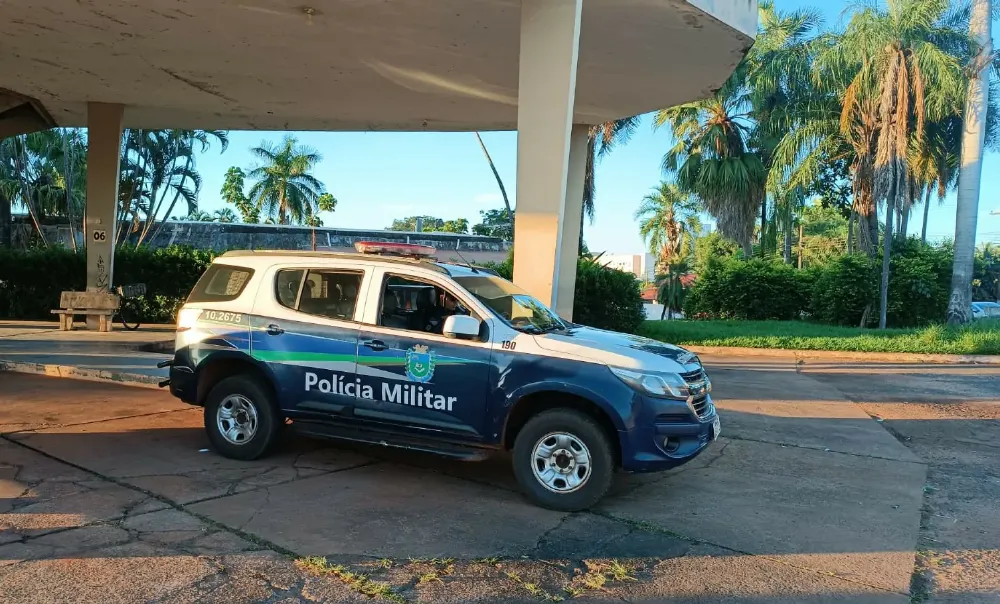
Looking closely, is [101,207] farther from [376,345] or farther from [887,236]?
[887,236]

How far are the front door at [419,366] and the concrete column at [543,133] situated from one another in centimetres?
342

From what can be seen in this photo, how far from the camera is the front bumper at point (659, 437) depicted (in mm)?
5422

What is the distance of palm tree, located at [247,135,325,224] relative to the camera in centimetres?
5272

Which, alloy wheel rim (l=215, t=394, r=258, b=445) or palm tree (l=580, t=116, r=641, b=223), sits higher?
palm tree (l=580, t=116, r=641, b=223)

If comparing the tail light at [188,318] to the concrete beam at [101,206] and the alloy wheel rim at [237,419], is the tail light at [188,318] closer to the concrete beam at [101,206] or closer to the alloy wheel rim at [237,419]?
the alloy wheel rim at [237,419]

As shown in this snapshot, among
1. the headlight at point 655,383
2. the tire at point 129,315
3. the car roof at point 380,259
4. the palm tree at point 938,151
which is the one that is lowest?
the tire at point 129,315

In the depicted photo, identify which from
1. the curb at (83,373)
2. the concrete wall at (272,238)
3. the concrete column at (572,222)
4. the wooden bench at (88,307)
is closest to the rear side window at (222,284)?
the curb at (83,373)

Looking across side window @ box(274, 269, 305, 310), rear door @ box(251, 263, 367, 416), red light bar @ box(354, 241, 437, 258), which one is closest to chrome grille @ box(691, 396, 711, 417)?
rear door @ box(251, 263, 367, 416)

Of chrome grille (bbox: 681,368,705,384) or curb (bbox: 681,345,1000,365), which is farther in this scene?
curb (bbox: 681,345,1000,365)

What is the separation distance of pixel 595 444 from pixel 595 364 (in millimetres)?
601

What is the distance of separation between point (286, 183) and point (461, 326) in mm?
50412

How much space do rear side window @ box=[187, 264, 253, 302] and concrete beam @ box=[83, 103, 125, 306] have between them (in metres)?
12.6

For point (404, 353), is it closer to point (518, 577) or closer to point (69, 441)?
point (518, 577)

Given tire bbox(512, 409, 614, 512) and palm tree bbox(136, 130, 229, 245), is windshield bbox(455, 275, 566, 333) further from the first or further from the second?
palm tree bbox(136, 130, 229, 245)
